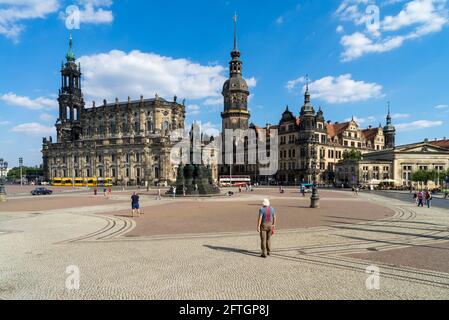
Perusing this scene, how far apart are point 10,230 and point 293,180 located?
234ft

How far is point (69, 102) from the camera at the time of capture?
10525 cm

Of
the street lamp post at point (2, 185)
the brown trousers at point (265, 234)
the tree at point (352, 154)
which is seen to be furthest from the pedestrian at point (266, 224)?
the tree at point (352, 154)

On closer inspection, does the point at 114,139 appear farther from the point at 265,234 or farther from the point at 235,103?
the point at 265,234

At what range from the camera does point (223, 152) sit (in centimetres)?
9588

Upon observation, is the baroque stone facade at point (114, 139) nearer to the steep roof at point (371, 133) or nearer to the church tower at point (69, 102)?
the church tower at point (69, 102)

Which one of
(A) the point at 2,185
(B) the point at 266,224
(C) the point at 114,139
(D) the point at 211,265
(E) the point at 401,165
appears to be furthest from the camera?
(C) the point at 114,139

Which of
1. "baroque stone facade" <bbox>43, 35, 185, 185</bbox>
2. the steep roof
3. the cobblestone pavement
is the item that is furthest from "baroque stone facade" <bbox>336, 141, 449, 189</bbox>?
the cobblestone pavement

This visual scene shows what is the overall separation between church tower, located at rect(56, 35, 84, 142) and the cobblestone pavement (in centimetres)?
10186

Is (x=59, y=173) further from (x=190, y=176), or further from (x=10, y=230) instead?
(x=10, y=230)

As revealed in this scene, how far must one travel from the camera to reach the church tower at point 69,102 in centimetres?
10450

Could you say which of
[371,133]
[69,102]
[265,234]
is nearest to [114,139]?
[69,102]

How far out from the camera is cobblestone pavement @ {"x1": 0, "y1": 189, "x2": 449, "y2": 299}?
21.2ft

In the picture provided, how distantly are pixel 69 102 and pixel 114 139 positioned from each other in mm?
29387

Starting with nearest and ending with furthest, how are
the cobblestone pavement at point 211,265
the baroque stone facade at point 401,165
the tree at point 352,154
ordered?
1. the cobblestone pavement at point 211,265
2. the baroque stone facade at point 401,165
3. the tree at point 352,154
